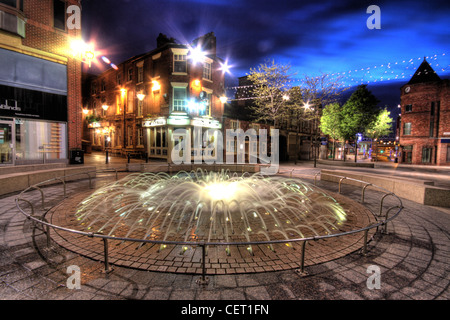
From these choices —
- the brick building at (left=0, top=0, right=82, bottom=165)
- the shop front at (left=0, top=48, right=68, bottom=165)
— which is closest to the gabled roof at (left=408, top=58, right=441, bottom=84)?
the brick building at (left=0, top=0, right=82, bottom=165)

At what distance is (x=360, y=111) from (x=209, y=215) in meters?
28.7

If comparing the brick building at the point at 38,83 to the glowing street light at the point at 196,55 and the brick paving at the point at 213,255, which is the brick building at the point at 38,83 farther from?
the brick paving at the point at 213,255

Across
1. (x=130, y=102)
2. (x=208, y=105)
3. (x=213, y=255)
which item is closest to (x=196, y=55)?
(x=208, y=105)

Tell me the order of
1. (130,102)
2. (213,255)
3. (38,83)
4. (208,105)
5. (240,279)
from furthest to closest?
1. (130,102)
2. (208,105)
3. (38,83)
4. (213,255)
5. (240,279)

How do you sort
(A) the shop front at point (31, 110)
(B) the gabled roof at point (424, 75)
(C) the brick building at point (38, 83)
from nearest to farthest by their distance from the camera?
(C) the brick building at point (38, 83), (A) the shop front at point (31, 110), (B) the gabled roof at point (424, 75)

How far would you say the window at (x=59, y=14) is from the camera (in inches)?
592

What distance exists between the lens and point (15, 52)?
13.6 meters

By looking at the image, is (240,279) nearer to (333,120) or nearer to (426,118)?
(333,120)

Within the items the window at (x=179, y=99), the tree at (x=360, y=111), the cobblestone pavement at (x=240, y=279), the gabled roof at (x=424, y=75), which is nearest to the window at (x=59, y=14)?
the window at (x=179, y=99)

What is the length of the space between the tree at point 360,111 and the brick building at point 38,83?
30154 mm

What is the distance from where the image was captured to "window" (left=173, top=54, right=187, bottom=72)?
79.2 ft

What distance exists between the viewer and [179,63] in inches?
955

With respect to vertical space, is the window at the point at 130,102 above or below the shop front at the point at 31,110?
above
